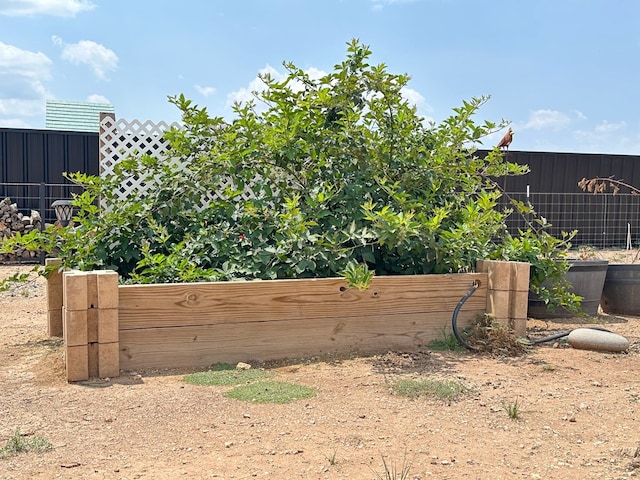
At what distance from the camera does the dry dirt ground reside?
2260mm

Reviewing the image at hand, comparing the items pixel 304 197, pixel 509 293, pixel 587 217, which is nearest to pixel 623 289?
pixel 509 293

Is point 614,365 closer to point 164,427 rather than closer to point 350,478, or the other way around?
point 350,478

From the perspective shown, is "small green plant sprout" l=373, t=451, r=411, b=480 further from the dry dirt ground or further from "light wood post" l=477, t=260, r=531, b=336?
"light wood post" l=477, t=260, r=531, b=336

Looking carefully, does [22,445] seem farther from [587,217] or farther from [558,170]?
[587,217]

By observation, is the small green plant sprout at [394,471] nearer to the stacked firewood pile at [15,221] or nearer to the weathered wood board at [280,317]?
the weathered wood board at [280,317]

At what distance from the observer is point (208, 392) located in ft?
10.3

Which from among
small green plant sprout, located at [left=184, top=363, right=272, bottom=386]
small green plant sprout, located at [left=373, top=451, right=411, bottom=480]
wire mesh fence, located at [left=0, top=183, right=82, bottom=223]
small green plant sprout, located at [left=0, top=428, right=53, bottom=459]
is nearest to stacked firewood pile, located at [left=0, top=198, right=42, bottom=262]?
wire mesh fence, located at [left=0, top=183, right=82, bottom=223]

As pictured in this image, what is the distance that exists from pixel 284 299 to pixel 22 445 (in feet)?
5.62

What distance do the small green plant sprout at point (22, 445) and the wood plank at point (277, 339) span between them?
39.5 inches

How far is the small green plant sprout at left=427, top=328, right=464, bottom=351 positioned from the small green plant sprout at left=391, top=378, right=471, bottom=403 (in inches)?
28.7

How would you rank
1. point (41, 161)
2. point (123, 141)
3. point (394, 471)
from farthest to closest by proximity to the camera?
point (41, 161) → point (123, 141) → point (394, 471)

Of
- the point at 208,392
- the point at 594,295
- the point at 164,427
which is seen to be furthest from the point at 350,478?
the point at 594,295

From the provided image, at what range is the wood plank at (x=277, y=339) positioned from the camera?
11.6ft

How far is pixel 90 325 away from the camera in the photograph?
337 cm
